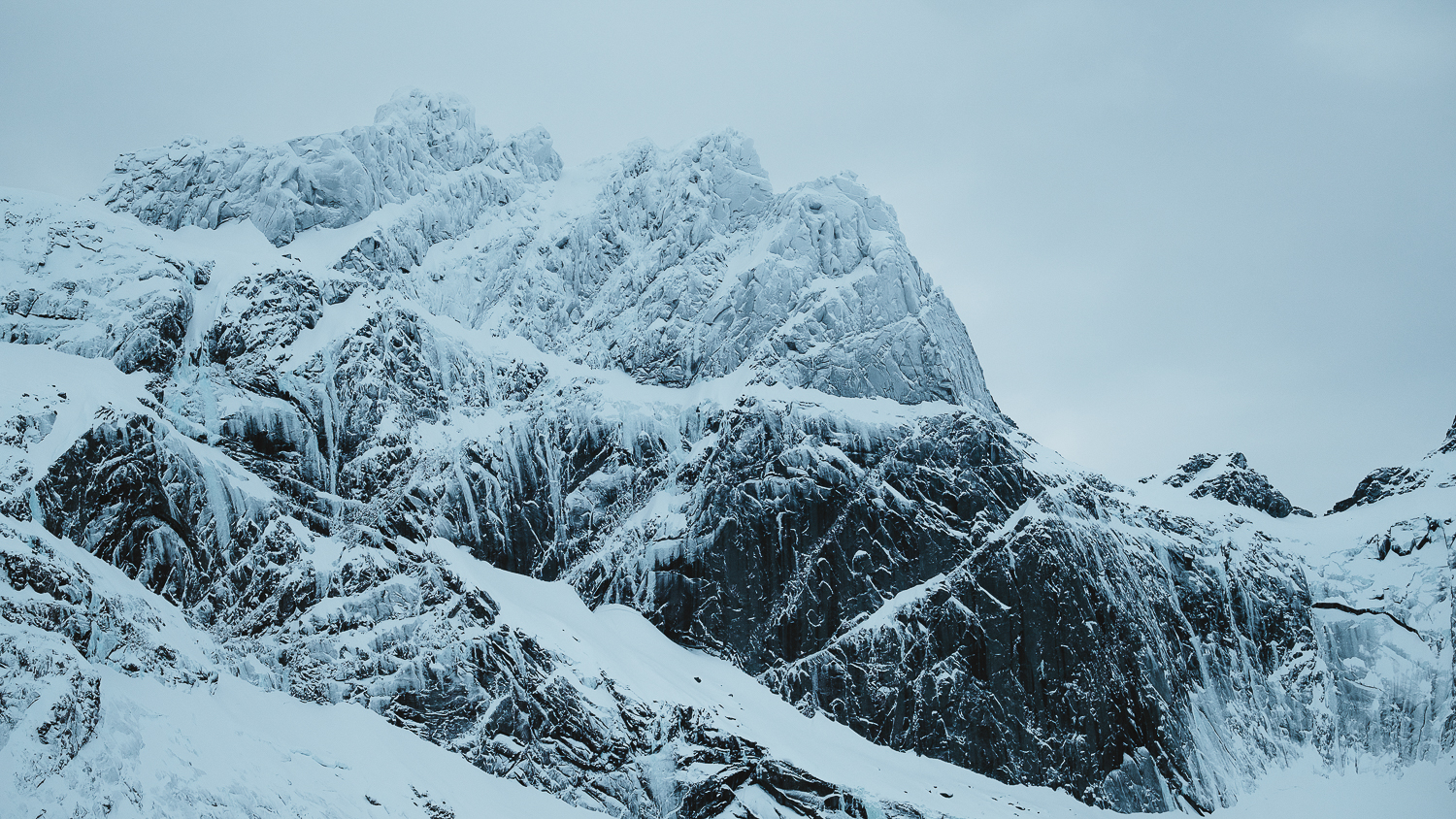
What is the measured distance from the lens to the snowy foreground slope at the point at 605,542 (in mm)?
86125

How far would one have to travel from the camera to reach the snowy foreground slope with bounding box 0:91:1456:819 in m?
86.1

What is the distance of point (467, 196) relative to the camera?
479 ft

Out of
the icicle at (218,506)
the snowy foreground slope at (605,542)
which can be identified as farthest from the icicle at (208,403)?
the icicle at (218,506)

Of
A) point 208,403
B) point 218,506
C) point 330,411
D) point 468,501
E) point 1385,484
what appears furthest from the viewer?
point 1385,484

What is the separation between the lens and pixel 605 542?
11506 centimetres

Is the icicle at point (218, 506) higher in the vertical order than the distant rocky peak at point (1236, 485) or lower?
lower

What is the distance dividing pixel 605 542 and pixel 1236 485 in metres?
81.9

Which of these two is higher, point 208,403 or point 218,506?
point 208,403

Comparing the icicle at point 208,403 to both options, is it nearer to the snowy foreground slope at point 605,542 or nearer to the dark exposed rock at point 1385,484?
the snowy foreground slope at point 605,542

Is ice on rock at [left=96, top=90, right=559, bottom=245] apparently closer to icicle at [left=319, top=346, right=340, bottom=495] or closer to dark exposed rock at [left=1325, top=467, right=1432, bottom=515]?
icicle at [left=319, top=346, right=340, bottom=495]

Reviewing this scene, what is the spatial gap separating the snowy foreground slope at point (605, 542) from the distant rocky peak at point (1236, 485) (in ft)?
1.98

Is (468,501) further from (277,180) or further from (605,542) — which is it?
(277,180)

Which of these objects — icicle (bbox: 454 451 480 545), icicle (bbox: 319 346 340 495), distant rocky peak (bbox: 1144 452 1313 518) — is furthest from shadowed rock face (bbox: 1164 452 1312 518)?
icicle (bbox: 319 346 340 495)

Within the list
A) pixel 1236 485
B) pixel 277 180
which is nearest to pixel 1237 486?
pixel 1236 485
